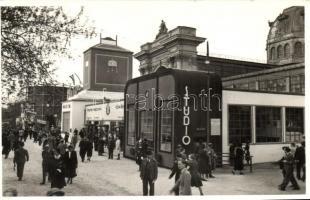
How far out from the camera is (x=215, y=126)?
647 inches

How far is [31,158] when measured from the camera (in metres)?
18.8

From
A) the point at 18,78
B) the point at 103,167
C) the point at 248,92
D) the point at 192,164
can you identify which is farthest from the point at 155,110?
the point at 18,78

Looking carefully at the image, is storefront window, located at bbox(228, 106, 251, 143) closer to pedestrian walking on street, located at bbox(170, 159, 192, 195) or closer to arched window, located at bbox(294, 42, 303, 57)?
pedestrian walking on street, located at bbox(170, 159, 192, 195)

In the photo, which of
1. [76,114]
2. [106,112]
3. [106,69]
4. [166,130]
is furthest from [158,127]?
[106,69]

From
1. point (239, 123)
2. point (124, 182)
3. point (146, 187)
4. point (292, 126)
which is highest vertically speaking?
point (239, 123)

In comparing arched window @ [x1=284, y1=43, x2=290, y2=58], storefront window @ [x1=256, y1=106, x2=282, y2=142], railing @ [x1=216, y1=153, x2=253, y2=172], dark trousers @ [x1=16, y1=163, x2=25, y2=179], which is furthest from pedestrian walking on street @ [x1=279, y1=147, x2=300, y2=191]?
arched window @ [x1=284, y1=43, x2=290, y2=58]

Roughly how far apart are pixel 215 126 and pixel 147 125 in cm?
342

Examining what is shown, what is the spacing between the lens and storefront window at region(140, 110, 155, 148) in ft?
56.7

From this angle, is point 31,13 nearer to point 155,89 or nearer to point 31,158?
point 155,89

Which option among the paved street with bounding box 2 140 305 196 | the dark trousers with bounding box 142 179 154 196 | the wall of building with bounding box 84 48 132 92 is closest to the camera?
the dark trousers with bounding box 142 179 154 196

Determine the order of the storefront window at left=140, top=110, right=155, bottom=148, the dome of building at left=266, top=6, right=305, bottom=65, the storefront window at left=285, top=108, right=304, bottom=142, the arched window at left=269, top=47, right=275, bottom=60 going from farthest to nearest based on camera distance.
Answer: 1. the arched window at left=269, top=47, right=275, bottom=60
2. the dome of building at left=266, top=6, right=305, bottom=65
3. the storefront window at left=285, top=108, right=304, bottom=142
4. the storefront window at left=140, top=110, right=155, bottom=148

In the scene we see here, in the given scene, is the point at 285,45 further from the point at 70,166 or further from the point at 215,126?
the point at 70,166

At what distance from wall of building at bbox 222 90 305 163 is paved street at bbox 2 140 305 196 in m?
1.59

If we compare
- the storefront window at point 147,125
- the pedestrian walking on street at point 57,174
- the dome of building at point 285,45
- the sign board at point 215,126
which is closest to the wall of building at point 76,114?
the storefront window at point 147,125
